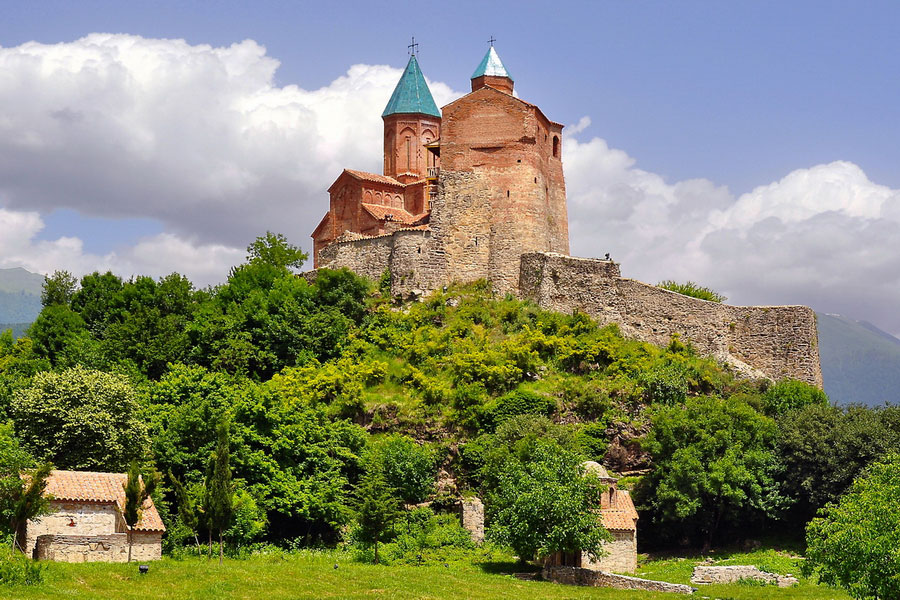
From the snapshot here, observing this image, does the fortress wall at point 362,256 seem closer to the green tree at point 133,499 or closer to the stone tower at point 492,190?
the stone tower at point 492,190

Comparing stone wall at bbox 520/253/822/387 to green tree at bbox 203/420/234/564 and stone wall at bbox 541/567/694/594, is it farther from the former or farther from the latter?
green tree at bbox 203/420/234/564

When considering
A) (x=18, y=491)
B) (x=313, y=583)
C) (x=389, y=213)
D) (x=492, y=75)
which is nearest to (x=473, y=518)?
(x=313, y=583)

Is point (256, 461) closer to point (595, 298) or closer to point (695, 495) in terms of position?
point (695, 495)

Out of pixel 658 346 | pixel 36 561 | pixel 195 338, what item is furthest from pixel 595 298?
pixel 36 561

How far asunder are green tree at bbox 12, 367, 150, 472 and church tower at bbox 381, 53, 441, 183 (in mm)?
31686

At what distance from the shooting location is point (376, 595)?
29781 millimetres

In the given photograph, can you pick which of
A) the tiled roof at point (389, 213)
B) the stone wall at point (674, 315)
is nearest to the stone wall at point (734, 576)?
the stone wall at point (674, 315)

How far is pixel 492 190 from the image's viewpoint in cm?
5741

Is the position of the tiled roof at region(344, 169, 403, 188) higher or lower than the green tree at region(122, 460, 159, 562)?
higher

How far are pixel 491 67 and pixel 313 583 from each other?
4227 centimetres

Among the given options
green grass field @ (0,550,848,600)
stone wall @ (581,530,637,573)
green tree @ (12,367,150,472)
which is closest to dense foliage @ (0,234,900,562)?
green tree @ (12,367,150,472)

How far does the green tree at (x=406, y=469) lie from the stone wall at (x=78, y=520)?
11.8 meters

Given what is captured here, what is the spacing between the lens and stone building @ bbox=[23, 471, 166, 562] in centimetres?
3142

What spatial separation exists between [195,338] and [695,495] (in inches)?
→ 965
